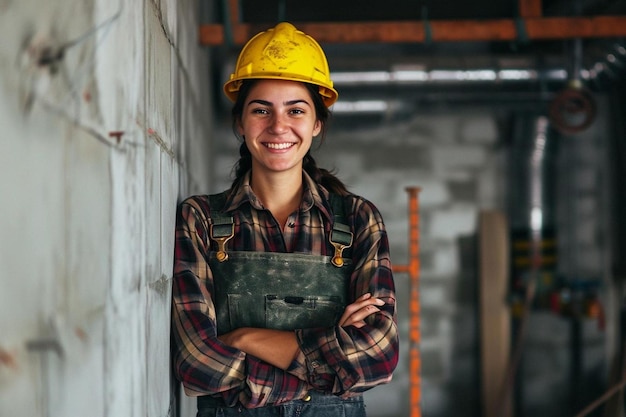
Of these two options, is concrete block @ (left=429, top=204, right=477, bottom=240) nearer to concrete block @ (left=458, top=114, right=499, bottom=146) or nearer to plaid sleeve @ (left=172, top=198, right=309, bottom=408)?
concrete block @ (left=458, top=114, right=499, bottom=146)

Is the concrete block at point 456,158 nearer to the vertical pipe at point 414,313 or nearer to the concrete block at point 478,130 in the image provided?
the concrete block at point 478,130

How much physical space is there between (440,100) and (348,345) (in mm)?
3251

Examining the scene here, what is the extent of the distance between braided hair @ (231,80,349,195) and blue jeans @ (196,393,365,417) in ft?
1.81

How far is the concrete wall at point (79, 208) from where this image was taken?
0.66 meters

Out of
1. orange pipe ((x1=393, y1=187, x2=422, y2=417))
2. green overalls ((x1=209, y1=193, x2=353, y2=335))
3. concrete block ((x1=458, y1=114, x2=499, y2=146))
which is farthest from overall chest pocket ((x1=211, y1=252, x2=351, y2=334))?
concrete block ((x1=458, y1=114, x2=499, y2=146))

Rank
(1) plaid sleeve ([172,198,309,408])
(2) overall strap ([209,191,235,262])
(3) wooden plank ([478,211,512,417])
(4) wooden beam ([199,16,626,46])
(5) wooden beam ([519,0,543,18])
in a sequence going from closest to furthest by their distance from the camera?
(1) plaid sleeve ([172,198,309,408]) < (2) overall strap ([209,191,235,262]) < (4) wooden beam ([199,16,626,46]) < (5) wooden beam ([519,0,543,18]) < (3) wooden plank ([478,211,512,417])

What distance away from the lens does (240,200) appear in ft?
6.36

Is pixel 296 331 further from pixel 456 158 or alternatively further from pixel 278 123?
pixel 456 158

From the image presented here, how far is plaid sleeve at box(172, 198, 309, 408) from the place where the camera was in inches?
67.7

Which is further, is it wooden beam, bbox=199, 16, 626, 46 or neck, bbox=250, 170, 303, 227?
wooden beam, bbox=199, 16, 626, 46

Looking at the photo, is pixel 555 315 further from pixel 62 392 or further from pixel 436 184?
pixel 62 392

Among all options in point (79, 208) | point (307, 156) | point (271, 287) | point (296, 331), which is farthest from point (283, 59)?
point (79, 208)

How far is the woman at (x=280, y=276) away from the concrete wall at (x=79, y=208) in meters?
0.27

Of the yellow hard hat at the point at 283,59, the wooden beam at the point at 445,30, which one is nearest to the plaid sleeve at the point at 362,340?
the yellow hard hat at the point at 283,59
